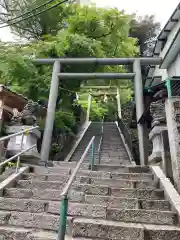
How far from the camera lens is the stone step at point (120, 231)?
3.54 m

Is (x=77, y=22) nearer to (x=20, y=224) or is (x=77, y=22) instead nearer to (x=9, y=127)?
(x=9, y=127)

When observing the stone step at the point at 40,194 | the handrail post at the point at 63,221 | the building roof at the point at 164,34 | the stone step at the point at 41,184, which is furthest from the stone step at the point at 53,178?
the building roof at the point at 164,34

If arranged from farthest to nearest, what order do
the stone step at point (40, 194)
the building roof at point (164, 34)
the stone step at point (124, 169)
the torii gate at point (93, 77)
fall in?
the building roof at point (164, 34)
the torii gate at point (93, 77)
the stone step at point (124, 169)
the stone step at point (40, 194)

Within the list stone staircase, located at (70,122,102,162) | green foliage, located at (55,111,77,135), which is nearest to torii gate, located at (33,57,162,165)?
green foliage, located at (55,111,77,135)

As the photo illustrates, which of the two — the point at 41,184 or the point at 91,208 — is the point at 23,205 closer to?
the point at 41,184

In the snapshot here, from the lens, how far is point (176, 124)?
548cm

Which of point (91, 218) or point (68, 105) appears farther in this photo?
point (68, 105)

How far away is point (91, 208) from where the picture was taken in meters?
4.26

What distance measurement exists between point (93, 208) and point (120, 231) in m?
0.79

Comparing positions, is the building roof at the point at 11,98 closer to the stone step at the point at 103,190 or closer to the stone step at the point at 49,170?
the stone step at the point at 49,170

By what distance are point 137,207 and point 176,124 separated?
2209 millimetres

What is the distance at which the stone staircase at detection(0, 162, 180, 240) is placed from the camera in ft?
11.8

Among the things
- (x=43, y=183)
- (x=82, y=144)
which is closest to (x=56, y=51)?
A: (x=82, y=144)

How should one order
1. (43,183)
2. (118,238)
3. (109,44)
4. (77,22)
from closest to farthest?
(118,238)
(43,183)
(77,22)
(109,44)
